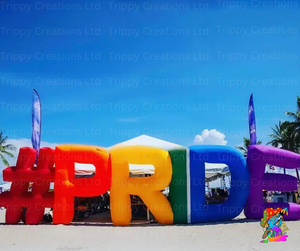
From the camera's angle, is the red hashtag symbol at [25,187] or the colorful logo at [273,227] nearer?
the colorful logo at [273,227]

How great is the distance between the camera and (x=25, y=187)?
12.2 m

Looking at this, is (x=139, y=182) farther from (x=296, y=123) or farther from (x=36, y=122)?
(x=296, y=123)

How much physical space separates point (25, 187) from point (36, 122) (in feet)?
8.55

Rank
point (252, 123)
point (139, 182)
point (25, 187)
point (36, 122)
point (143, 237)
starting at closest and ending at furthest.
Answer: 1. point (143, 237)
2. point (139, 182)
3. point (25, 187)
4. point (36, 122)
5. point (252, 123)

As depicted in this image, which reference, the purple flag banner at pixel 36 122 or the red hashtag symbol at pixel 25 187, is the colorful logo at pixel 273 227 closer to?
the red hashtag symbol at pixel 25 187

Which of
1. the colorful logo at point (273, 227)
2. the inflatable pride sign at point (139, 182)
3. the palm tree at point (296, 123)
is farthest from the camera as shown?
the palm tree at point (296, 123)

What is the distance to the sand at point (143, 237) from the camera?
8.12m

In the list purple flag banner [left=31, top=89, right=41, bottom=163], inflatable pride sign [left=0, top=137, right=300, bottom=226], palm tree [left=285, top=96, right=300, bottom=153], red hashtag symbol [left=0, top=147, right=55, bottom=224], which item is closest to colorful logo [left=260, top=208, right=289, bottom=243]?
inflatable pride sign [left=0, top=137, right=300, bottom=226]

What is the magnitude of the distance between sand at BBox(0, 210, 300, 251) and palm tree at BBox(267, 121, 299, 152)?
2364cm

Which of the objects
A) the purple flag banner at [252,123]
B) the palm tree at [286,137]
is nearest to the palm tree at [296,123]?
the palm tree at [286,137]

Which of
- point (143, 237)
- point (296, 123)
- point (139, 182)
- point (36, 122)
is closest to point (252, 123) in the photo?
point (139, 182)

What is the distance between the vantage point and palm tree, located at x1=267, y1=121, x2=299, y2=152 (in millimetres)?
33781

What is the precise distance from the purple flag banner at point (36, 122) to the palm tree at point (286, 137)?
26981 mm

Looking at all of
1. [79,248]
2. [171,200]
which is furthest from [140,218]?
[79,248]
